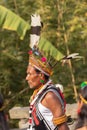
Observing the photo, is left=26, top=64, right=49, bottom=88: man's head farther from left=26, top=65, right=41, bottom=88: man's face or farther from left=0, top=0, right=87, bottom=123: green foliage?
left=0, top=0, right=87, bottom=123: green foliage

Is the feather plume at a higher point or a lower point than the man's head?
higher

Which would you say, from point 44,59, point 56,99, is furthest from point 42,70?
point 56,99

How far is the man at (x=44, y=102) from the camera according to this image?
4062mm

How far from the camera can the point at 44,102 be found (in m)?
4.14

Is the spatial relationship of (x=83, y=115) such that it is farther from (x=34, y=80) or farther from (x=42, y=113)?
(x=34, y=80)

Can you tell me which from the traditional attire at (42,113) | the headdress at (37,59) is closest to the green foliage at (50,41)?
the headdress at (37,59)

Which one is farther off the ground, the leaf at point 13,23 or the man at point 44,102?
the leaf at point 13,23

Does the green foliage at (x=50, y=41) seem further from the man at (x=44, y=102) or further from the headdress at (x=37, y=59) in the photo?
the man at (x=44, y=102)

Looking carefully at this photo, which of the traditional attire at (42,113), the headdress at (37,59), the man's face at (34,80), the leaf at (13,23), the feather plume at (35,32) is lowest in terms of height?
the traditional attire at (42,113)

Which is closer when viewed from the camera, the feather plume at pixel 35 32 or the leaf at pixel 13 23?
the feather plume at pixel 35 32

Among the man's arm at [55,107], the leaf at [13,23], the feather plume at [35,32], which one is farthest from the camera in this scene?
the leaf at [13,23]

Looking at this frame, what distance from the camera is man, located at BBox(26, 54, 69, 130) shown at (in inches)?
160

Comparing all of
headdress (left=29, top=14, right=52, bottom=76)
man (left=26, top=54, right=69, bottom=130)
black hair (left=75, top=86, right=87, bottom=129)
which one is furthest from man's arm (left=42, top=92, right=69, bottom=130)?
black hair (left=75, top=86, right=87, bottom=129)

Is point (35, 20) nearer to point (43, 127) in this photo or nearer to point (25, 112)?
point (43, 127)
